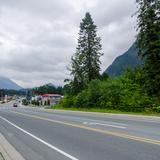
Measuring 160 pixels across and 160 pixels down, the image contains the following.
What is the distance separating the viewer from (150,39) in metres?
55.2

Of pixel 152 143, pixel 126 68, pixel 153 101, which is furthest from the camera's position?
pixel 126 68

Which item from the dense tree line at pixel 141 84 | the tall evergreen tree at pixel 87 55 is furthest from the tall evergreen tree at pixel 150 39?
the tall evergreen tree at pixel 87 55

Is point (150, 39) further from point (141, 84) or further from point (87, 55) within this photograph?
point (87, 55)

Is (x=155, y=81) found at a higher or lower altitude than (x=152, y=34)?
lower

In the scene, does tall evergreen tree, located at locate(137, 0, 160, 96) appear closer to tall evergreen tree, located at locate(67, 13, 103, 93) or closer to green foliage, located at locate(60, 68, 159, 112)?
green foliage, located at locate(60, 68, 159, 112)

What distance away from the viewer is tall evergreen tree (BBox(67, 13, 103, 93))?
288ft

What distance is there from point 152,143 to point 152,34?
41.8m

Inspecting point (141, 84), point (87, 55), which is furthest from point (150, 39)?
point (87, 55)

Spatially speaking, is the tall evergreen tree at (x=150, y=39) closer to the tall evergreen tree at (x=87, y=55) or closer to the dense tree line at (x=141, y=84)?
the dense tree line at (x=141, y=84)

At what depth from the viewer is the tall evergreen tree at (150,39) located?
179ft

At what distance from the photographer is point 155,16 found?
55.4m

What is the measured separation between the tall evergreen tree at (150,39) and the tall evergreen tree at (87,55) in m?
31.7

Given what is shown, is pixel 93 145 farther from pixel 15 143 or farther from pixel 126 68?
pixel 126 68

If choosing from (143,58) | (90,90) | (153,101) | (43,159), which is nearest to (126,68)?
(90,90)
